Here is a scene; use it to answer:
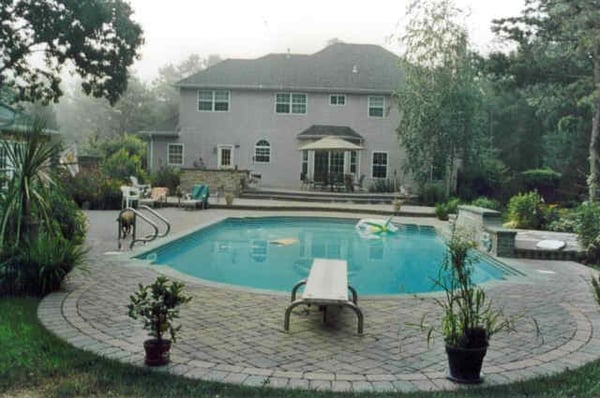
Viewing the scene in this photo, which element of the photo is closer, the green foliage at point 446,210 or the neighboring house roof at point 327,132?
the green foliage at point 446,210

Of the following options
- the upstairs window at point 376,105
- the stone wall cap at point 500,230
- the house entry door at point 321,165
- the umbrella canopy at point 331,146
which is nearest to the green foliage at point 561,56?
the umbrella canopy at point 331,146

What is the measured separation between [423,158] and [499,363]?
18.3 meters

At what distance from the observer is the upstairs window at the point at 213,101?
26.1m

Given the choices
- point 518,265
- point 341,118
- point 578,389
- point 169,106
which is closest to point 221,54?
point 169,106

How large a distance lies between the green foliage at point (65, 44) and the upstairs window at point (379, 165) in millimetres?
12812

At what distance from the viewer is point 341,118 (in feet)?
85.4

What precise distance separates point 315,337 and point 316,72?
23.7m

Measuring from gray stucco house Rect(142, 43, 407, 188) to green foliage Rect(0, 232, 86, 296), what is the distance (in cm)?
1996

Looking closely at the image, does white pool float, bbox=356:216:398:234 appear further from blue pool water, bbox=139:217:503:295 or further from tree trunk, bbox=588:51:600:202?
tree trunk, bbox=588:51:600:202

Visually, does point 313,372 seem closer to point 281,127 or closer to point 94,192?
point 94,192

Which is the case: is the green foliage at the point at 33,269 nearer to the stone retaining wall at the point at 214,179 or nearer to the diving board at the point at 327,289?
the diving board at the point at 327,289

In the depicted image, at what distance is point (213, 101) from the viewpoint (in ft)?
85.8

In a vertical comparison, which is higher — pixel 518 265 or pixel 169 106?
pixel 169 106

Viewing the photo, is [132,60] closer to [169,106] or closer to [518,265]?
[518,265]
